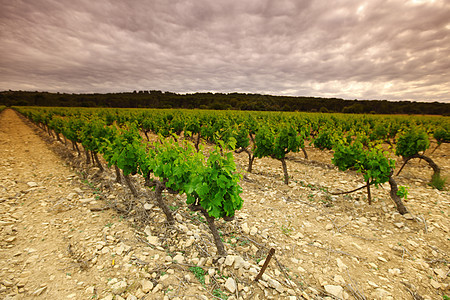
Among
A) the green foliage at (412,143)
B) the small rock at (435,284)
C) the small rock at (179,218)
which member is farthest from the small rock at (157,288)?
the green foliage at (412,143)

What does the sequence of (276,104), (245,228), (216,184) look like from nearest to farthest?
1. (216,184)
2. (245,228)
3. (276,104)

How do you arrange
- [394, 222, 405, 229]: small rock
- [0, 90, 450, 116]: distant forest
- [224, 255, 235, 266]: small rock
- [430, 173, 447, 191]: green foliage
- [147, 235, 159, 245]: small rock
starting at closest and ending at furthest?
[224, 255, 235, 266]: small rock → [147, 235, 159, 245]: small rock → [394, 222, 405, 229]: small rock → [430, 173, 447, 191]: green foliage → [0, 90, 450, 116]: distant forest

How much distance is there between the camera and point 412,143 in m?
9.04

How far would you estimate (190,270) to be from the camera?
158 inches

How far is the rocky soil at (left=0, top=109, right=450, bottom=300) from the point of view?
3.65 metres

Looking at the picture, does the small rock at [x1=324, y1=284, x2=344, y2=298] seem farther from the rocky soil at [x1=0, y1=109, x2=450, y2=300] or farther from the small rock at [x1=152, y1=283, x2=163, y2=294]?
the small rock at [x1=152, y1=283, x2=163, y2=294]

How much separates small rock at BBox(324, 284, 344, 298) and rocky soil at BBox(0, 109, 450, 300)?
0.02 m

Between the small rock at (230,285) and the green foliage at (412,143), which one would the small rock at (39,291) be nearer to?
the small rock at (230,285)

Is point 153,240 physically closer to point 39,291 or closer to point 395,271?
point 39,291

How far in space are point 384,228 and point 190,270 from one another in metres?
5.97

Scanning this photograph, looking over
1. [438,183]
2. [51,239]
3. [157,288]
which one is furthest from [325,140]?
[51,239]

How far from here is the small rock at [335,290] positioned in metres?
3.64

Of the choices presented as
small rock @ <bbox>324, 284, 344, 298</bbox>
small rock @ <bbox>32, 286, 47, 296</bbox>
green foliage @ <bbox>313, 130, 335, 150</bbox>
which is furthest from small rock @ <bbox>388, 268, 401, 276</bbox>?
green foliage @ <bbox>313, 130, 335, 150</bbox>

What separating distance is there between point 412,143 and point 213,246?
1061 centimetres
